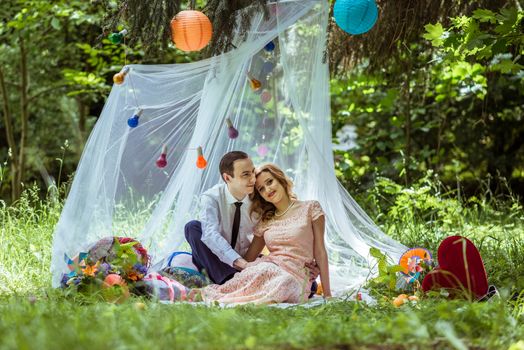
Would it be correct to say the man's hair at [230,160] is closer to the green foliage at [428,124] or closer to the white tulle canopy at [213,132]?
the white tulle canopy at [213,132]

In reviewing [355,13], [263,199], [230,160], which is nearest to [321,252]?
[263,199]

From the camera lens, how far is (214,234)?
3861 mm

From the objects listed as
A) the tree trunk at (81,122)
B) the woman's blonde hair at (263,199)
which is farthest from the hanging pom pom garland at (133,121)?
the tree trunk at (81,122)

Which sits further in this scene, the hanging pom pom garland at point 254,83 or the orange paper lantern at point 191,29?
the hanging pom pom garland at point 254,83

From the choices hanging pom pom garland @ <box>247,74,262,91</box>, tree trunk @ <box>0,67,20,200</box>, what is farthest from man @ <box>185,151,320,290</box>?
tree trunk @ <box>0,67,20,200</box>

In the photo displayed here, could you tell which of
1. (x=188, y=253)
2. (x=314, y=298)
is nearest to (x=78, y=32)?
(x=188, y=253)

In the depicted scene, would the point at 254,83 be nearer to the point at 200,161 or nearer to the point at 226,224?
the point at 200,161

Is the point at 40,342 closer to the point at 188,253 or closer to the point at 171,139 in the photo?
the point at 188,253

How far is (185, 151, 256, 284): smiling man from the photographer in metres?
3.86

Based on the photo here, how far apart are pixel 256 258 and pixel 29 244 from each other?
4.86ft

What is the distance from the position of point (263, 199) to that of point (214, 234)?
13.4 inches

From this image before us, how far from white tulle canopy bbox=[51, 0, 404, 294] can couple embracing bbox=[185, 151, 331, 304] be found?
0.30 metres

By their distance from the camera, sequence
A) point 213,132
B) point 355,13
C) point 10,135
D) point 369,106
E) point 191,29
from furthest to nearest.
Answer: point 369,106 → point 10,135 → point 213,132 → point 191,29 → point 355,13

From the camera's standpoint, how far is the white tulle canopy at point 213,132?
4.11m
